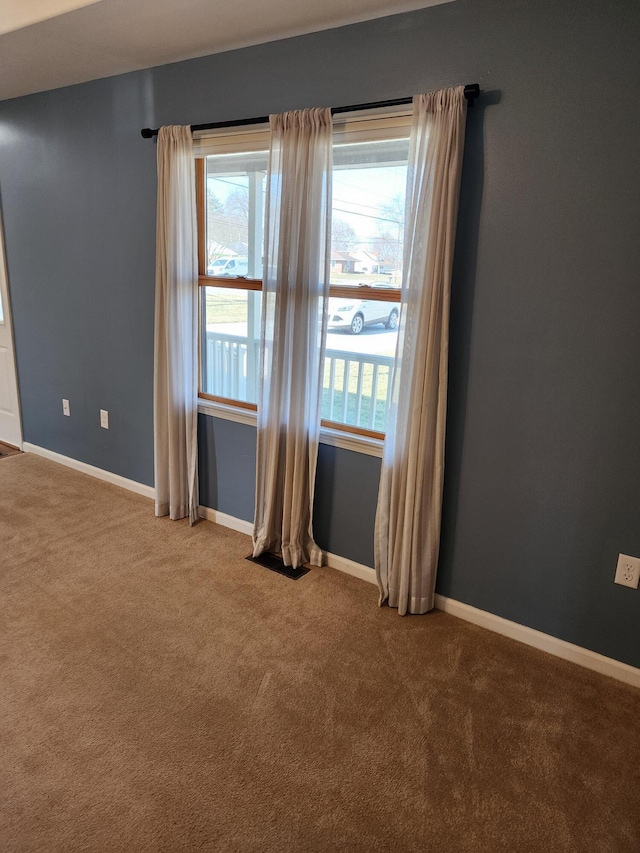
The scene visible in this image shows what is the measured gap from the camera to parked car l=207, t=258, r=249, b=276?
113 inches

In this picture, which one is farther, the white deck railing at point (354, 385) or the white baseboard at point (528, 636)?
the white deck railing at point (354, 385)

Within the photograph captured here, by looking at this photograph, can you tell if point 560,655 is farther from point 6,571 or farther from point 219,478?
point 6,571

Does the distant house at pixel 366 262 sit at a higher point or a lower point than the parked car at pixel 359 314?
higher

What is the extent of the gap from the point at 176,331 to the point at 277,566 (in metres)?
1.36

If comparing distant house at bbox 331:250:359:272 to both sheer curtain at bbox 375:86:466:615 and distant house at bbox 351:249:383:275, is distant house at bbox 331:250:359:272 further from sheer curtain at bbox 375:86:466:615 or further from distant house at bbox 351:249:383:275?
sheer curtain at bbox 375:86:466:615

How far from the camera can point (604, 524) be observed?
206 centimetres

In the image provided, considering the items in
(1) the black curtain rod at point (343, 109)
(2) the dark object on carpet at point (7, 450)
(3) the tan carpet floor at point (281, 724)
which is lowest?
(3) the tan carpet floor at point (281, 724)

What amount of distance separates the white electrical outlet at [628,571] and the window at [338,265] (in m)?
1.10

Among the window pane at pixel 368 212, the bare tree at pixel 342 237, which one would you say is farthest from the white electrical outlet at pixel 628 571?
the bare tree at pixel 342 237

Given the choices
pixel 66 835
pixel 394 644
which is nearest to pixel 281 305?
pixel 394 644

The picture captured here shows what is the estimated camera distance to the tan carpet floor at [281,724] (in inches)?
59.2

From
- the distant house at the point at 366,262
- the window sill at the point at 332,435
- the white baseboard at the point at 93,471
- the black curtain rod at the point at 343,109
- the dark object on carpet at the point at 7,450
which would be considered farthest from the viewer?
the dark object on carpet at the point at 7,450

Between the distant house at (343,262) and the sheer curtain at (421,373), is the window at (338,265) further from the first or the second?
the sheer curtain at (421,373)

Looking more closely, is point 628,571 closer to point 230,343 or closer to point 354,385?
point 354,385
